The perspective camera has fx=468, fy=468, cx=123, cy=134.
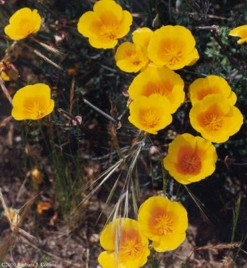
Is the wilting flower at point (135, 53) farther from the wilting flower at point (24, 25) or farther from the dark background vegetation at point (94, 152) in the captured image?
the wilting flower at point (24, 25)

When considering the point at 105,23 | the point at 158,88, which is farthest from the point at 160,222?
the point at 105,23

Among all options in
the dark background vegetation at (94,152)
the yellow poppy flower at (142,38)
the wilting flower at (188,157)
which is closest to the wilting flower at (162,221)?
the wilting flower at (188,157)

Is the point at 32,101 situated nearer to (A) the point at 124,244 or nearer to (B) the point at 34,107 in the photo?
(B) the point at 34,107

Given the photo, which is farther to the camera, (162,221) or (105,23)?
(105,23)

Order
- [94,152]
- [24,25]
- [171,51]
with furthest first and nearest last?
[94,152] < [24,25] < [171,51]

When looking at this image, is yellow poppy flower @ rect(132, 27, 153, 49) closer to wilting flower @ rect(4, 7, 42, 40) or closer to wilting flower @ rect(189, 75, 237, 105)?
wilting flower @ rect(189, 75, 237, 105)

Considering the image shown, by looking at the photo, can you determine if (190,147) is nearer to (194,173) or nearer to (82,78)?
(194,173)

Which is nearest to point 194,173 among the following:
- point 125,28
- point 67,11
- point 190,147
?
point 190,147

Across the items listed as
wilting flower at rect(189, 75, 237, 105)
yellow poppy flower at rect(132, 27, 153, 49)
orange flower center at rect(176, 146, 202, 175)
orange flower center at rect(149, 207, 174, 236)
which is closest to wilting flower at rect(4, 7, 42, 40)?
yellow poppy flower at rect(132, 27, 153, 49)
